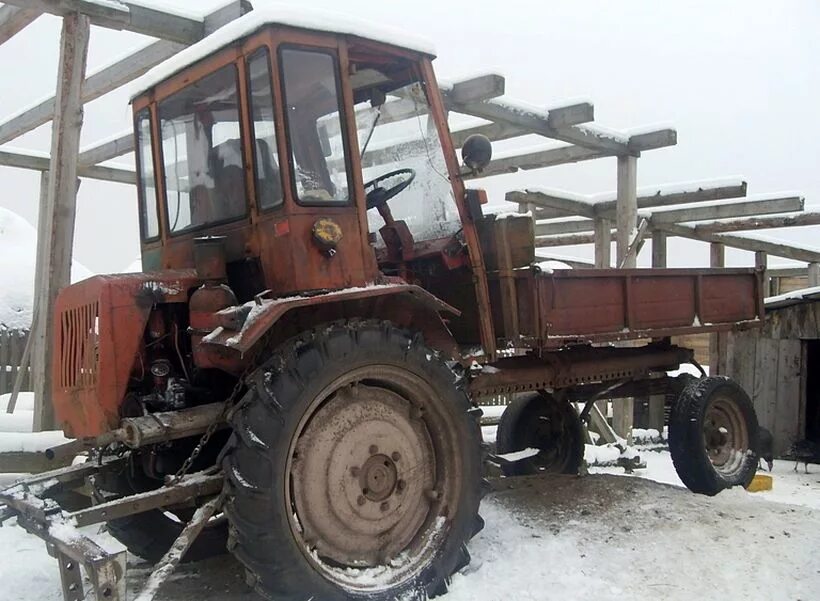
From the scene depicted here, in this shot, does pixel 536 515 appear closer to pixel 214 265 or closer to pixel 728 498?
pixel 728 498

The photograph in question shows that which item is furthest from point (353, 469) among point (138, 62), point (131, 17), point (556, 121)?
point (556, 121)

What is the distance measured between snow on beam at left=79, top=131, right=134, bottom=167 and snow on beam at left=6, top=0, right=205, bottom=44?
8.97 ft

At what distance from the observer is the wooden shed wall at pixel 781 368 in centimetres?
1057

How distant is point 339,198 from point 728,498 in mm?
3997

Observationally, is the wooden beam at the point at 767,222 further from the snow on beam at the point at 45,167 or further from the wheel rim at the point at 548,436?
the snow on beam at the point at 45,167

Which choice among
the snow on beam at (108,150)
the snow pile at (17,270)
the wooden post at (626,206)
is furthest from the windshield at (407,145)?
the snow pile at (17,270)

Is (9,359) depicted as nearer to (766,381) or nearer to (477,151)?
(477,151)

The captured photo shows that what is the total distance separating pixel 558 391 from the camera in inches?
250

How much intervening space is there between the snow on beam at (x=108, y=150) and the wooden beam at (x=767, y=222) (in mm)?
9556

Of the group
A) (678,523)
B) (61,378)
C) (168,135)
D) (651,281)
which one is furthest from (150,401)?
(651,281)

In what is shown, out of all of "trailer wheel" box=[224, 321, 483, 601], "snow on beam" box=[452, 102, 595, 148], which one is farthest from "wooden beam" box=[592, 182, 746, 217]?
"trailer wheel" box=[224, 321, 483, 601]

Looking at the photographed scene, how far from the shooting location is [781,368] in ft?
35.8

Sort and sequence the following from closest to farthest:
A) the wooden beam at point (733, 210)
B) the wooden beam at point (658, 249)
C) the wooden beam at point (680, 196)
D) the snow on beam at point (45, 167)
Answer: the snow on beam at point (45, 167)
the wooden beam at point (680, 196)
the wooden beam at point (733, 210)
the wooden beam at point (658, 249)

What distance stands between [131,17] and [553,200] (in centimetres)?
697
